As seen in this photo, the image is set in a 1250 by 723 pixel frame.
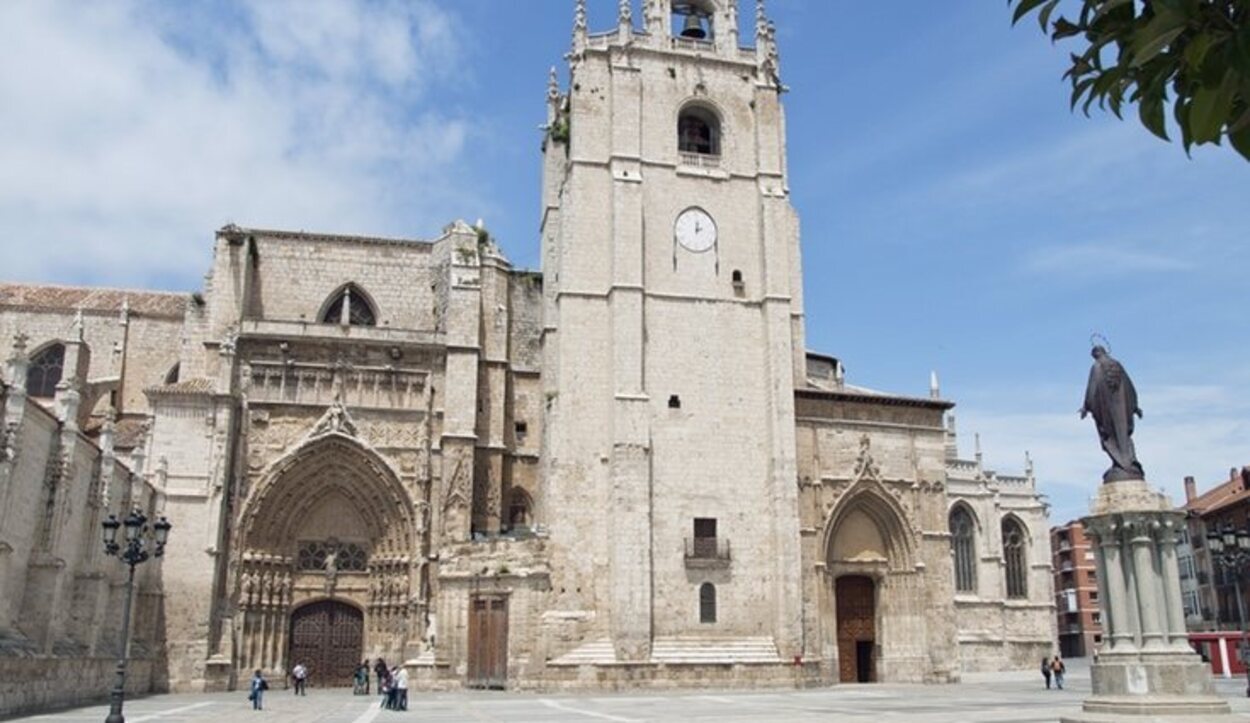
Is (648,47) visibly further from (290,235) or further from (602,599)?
(602,599)

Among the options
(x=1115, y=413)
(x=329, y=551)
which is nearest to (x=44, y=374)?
(x=329, y=551)

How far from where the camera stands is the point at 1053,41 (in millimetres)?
2648

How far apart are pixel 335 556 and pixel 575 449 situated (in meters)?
7.57

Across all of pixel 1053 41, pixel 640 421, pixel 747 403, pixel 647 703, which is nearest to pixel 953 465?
pixel 747 403

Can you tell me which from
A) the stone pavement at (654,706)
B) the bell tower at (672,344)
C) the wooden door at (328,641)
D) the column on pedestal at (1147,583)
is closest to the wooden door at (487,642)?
the stone pavement at (654,706)

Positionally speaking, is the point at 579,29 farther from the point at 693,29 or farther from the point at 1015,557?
the point at 1015,557

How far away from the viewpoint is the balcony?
85.7ft

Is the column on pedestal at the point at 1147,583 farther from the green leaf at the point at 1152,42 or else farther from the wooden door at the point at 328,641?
the wooden door at the point at 328,641

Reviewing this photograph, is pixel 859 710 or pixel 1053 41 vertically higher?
pixel 1053 41

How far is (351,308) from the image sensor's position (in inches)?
1262

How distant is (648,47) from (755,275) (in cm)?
693

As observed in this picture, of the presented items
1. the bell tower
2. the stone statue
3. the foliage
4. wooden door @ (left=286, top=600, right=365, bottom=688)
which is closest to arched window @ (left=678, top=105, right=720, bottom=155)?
the bell tower

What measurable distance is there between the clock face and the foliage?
84.7 feet

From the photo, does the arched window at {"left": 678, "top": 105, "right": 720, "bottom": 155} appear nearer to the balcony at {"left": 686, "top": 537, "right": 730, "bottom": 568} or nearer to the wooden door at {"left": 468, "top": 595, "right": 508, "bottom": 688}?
the balcony at {"left": 686, "top": 537, "right": 730, "bottom": 568}
